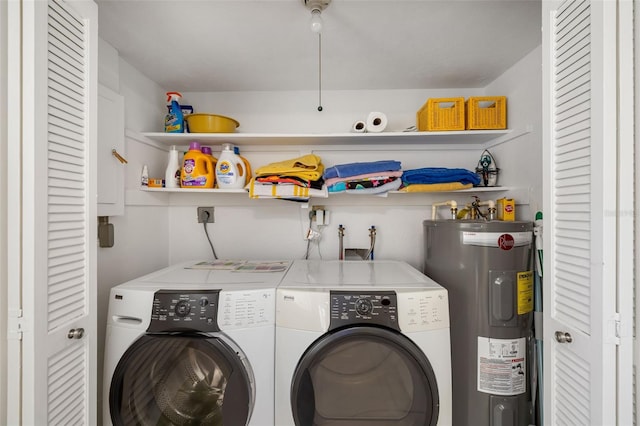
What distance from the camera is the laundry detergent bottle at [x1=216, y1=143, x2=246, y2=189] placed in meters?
1.64

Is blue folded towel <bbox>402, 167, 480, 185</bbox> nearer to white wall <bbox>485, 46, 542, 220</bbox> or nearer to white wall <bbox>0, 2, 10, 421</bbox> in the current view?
white wall <bbox>485, 46, 542, 220</bbox>

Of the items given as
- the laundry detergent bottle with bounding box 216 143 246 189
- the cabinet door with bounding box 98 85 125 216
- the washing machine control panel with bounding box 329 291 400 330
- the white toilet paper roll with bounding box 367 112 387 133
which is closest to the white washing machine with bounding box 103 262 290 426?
the washing machine control panel with bounding box 329 291 400 330

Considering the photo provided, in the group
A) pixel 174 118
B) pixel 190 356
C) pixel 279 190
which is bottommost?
pixel 190 356

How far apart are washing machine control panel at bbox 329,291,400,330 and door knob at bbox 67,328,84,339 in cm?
87

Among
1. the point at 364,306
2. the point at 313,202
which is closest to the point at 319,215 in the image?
the point at 313,202

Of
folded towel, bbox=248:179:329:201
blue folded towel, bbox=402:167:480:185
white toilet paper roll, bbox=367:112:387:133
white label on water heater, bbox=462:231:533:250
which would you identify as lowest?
white label on water heater, bbox=462:231:533:250

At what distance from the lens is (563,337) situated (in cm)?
83

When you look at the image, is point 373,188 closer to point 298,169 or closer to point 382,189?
point 382,189

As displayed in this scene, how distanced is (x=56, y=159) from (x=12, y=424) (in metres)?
0.78

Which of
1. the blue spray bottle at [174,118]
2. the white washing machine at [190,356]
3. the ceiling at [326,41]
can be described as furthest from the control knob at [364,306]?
the blue spray bottle at [174,118]

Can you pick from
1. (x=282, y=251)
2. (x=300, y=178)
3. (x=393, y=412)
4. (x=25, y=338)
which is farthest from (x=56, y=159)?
(x=393, y=412)

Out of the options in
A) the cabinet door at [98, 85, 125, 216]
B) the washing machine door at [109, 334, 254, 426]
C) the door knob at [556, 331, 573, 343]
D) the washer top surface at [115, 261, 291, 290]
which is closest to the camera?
the door knob at [556, 331, 573, 343]

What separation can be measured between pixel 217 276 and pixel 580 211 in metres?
1.43

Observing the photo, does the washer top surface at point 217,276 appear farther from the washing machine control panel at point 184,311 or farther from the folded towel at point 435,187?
the folded towel at point 435,187
